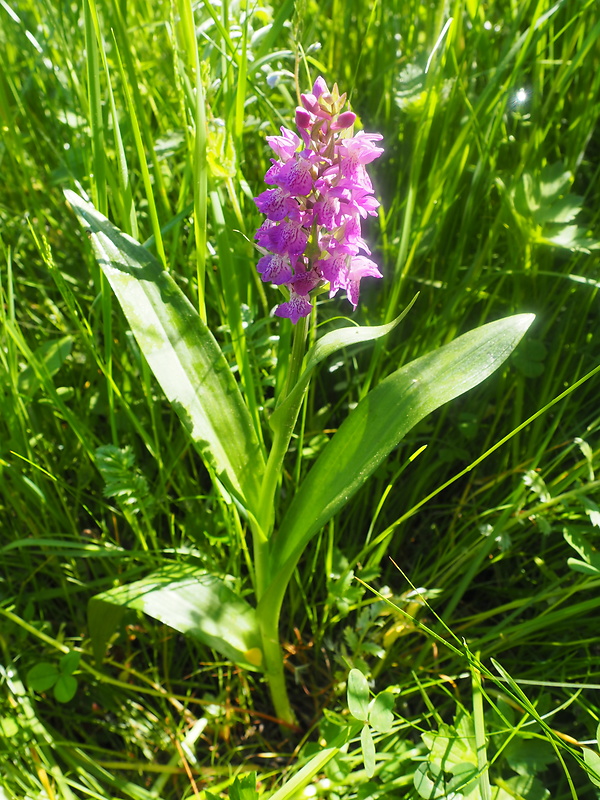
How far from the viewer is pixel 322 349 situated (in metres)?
1.02

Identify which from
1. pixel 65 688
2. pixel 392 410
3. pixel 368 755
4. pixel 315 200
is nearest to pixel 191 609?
pixel 65 688

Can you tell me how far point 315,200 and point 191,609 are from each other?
815mm

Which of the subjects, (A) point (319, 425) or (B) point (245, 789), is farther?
(A) point (319, 425)

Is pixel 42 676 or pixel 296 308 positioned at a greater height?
pixel 296 308

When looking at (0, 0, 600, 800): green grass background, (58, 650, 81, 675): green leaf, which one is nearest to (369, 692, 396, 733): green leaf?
(0, 0, 600, 800): green grass background

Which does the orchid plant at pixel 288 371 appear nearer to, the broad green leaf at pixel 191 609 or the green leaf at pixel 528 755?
the broad green leaf at pixel 191 609

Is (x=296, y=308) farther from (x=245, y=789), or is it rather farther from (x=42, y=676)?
(x=42, y=676)

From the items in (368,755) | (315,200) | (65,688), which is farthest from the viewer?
(65,688)

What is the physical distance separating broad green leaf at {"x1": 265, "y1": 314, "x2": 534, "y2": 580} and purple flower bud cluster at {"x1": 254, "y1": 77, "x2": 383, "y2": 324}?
202mm

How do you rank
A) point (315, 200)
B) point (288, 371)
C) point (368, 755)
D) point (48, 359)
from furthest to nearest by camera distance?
point (48, 359)
point (288, 371)
point (315, 200)
point (368, 755)

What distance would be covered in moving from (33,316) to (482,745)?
4.72 feet

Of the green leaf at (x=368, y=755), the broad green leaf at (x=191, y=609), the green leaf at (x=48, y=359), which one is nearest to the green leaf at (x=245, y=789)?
the green leaf at (x=368, y=755)

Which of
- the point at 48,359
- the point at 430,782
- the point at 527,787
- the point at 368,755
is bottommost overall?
the point at 527,787

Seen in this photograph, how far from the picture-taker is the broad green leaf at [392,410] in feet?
3.43
